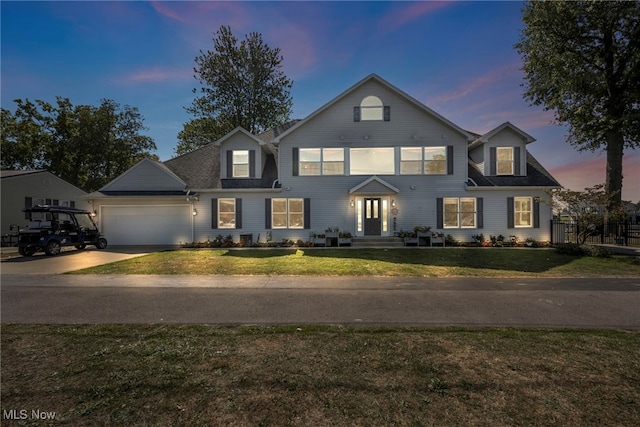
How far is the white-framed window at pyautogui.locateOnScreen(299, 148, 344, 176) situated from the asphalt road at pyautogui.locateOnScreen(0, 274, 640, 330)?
968 centimetres

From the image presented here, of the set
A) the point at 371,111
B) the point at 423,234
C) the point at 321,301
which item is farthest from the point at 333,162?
the point at 321,301

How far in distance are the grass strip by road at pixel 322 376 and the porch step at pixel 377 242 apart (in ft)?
37.2

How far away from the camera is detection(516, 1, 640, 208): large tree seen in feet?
59.8

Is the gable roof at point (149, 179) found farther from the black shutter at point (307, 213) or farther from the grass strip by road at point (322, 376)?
the grass strip by road at point (322, 376)

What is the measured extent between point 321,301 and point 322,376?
309 cm

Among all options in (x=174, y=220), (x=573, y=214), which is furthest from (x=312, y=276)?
(x=573, y=214)

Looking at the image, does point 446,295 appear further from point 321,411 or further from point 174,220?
point 174,220

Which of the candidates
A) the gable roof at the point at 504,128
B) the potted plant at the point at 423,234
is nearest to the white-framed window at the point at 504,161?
the gable roof at the point at 504,128

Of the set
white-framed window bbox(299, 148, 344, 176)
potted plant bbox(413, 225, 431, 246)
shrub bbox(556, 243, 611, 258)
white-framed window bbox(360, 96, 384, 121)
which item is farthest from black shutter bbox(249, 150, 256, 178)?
shrub bbox(556, 243, 611, 258)

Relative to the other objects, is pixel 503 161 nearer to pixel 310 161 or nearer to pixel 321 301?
pixel 310 161

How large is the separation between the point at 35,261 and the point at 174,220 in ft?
21.2

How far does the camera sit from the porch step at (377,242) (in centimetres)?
1584

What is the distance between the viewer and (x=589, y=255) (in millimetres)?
12359

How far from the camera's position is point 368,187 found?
16.4 metres
